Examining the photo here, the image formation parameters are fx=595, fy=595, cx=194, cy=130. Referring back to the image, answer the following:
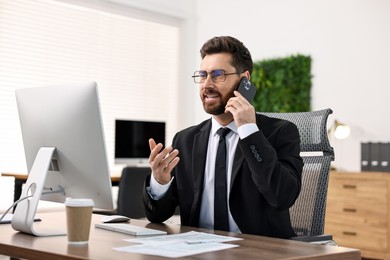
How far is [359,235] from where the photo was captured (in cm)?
499

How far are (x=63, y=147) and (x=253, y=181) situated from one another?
0.68 meters

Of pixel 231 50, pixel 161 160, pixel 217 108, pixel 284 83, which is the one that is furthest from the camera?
pixel 284 83

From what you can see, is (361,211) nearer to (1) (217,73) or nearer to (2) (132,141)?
(2) (132,141)

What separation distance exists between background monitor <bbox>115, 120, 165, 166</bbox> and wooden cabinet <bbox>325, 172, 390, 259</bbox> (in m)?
1.85

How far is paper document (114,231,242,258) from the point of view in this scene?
4.71 ft

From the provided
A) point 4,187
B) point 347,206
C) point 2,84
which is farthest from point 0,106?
point 347,206

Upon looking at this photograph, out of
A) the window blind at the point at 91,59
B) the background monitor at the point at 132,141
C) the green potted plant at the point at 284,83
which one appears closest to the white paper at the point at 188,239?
the background monitor at the point at 132,141

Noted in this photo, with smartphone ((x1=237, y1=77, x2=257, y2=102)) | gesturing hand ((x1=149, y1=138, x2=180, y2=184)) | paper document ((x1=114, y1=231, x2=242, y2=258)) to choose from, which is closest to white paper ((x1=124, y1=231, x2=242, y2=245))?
paper document ((x1=114, y1=231, x2=242, y2=258))

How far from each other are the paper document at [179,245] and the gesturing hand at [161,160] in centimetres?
29

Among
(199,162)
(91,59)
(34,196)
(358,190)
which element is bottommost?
(358,190)

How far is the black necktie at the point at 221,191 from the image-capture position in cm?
213

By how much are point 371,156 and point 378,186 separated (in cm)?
35

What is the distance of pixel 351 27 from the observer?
18.9 feet

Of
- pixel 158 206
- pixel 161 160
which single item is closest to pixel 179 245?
pixel 161 160
